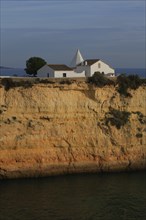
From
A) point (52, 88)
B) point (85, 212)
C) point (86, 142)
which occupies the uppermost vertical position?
point (52, 88)

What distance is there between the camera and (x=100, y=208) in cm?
2395

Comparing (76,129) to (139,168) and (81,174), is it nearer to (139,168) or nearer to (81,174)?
(81,174)

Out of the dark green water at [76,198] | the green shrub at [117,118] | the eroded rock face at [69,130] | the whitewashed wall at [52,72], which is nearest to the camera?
the dark green water at [76,198]

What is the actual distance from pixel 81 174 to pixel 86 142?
2.09 meters

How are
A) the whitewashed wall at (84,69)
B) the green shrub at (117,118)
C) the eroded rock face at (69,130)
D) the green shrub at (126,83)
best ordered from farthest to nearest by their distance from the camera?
1. the whitewashed wall at (84,69)
2. the green shrub at (126,83)
3. the green shrub at (117,118)
4. the eroded rock face at (69,130)

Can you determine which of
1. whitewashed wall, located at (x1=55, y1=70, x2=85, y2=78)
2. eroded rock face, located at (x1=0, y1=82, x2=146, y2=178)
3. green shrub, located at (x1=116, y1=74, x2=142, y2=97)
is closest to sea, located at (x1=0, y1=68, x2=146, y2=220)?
eroded rock face, located at (x1=0, y1=82, x2=146, y2=178)

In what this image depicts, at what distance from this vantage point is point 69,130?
3095 cm

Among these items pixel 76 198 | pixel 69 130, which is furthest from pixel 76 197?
pixel 69 130

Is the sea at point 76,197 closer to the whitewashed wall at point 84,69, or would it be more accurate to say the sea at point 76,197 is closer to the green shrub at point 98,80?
the green shrub at point 98,80

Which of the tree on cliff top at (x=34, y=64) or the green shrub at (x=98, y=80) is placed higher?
the tree on cliff top at (x=34, y=64)

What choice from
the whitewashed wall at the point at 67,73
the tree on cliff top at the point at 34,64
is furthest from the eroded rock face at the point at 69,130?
the tree on cliff top at the point at 34,64

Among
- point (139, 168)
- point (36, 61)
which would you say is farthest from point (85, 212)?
point (36, 61)

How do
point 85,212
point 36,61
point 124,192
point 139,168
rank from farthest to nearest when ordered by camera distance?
point 36,61 < point 139,168 < point 124,192 < point 85,212

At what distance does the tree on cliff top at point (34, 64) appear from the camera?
36.7 m
